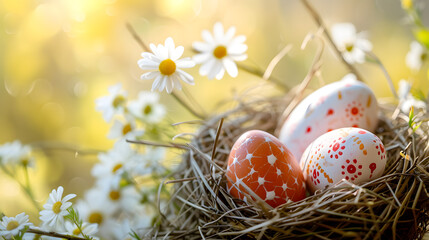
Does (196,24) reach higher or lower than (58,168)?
higher

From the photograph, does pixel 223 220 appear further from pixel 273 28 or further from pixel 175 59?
pixel 273 28

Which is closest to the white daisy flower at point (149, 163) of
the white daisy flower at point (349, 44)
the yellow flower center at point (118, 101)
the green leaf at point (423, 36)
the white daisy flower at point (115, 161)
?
the white daisy flower at point (115, 161)

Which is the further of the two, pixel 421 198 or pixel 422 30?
pixel 422 30

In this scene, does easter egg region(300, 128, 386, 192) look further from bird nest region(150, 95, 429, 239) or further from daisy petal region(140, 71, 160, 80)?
daisy petal region(140, 71, 160, 80)

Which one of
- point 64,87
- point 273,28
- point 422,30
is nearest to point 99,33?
point 64,87

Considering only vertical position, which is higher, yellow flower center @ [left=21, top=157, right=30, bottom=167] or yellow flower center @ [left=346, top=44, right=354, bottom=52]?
yellow flower center @ [left=21, top=157, right=30, bottom=167]

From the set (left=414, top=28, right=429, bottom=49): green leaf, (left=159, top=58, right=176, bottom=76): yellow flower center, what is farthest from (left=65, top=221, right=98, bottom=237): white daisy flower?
(left=414, top=28, right=429, bottom=49): green leaf

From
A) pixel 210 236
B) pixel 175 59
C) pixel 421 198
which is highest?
pixel 175 59

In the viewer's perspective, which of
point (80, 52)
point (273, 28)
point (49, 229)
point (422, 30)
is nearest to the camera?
point (49, 229)
